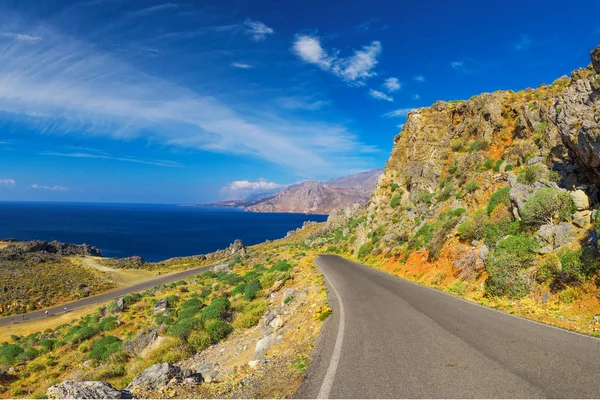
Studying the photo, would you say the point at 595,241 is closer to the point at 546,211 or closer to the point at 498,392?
the point at 546,211

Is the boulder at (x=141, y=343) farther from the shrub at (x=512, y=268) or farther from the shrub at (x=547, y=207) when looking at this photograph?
the shrub at (x=547, y=207)

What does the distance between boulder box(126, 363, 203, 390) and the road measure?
308 cm

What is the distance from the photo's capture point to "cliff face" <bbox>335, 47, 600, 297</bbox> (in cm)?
1206

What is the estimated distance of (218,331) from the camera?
45.5 feet

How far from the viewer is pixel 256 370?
7.19 m

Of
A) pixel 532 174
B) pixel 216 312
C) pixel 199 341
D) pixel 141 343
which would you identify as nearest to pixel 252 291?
pixel 216 312

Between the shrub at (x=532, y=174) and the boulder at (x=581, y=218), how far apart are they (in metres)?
4.38

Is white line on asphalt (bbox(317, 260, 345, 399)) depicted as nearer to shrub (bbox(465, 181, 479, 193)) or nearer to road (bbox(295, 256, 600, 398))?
road (bbox(295, 256, 600, 398))

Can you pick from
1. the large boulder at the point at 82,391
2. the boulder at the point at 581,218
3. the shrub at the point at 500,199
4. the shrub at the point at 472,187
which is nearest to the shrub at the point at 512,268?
the boulder at the point at 581,218

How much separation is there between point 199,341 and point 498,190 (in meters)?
19.5

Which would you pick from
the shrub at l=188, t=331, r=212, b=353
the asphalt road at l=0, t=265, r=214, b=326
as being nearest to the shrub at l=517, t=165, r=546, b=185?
the shrub at l=188, t=331, r=212, b=353

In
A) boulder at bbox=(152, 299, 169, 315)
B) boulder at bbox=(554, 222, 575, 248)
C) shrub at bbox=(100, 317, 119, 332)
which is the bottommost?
shrub at bbox=(100, 317, 119, 332)

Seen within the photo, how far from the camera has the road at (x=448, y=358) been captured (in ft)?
16.7

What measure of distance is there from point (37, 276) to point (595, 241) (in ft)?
274
